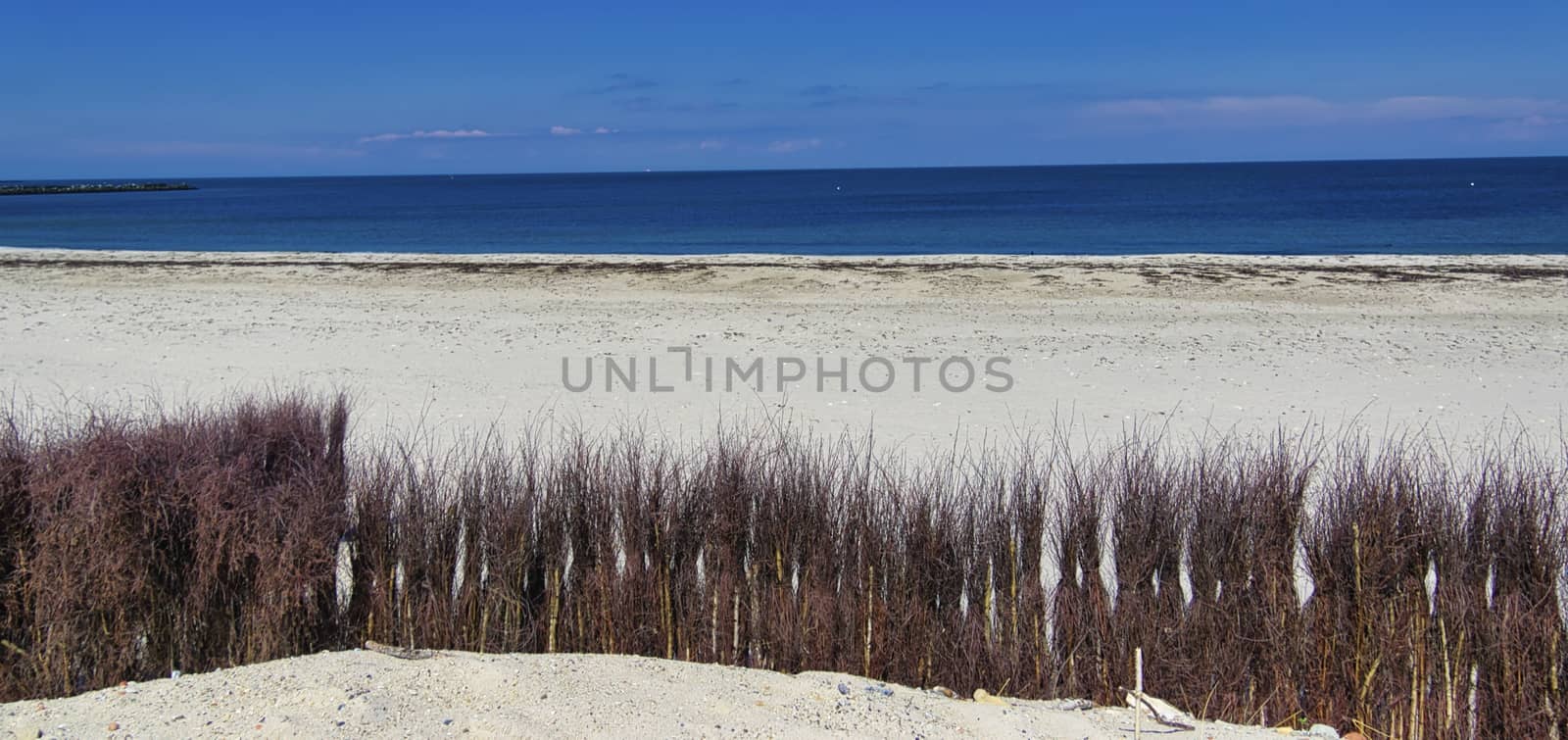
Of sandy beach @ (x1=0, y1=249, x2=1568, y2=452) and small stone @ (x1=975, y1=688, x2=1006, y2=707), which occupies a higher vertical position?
sandy beach @ (x1=0, y1=249, x2=1568, y2=452)

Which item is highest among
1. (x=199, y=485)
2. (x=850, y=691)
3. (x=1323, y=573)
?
(x=199, y=485)

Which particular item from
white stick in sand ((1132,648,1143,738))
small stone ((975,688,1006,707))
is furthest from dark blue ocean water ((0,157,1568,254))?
white stick in sand ((1132,648,1143,738))

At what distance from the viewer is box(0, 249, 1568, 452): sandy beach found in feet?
37.9

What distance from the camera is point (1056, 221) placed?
56.6 m

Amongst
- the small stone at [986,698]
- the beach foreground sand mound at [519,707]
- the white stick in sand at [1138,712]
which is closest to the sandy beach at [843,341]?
the small stone at [986,698]

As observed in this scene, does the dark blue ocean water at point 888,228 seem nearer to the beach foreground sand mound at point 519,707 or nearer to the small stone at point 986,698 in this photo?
the small stone at point 986,698

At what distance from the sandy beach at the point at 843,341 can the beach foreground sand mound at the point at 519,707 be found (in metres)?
4.86

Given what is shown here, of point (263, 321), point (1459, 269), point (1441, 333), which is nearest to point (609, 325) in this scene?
point (263, 321)

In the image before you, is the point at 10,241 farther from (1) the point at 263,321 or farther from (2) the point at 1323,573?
(2) the point at 1323,573

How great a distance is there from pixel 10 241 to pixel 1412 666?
49.3 m

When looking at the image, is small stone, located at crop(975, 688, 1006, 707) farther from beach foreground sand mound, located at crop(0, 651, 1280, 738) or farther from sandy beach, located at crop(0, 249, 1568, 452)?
→ sandy beach, located at crop(0, 249, 1568, 452)

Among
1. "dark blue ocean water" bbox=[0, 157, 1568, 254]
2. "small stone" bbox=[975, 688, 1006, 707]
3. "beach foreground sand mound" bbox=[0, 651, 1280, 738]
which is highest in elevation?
"dark blue ocean water" bbox=[0, 157, 1568, 254]

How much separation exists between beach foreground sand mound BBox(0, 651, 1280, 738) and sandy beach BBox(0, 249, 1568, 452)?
486cm

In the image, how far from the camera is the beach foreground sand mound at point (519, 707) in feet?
13.6
